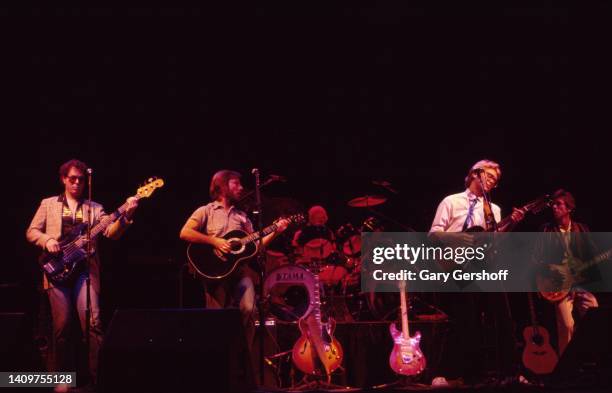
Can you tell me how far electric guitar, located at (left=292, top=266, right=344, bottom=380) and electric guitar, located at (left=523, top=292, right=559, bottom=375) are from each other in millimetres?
2189

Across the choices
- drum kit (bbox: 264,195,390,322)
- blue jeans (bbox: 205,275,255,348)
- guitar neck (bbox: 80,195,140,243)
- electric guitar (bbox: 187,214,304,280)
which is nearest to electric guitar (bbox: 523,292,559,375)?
drum kit (bbox: 264,195,390,322)

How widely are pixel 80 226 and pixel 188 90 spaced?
292 cm

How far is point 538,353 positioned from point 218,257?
12.7 feet

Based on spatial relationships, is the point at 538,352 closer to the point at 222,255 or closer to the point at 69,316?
the point at 222,255

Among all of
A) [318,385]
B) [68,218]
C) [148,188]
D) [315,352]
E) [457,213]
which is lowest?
[318,385]

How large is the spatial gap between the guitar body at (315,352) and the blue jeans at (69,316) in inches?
85.7

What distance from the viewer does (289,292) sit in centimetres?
831

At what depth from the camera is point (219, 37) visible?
8.70 m

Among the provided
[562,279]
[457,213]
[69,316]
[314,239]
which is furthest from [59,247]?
[562,279]

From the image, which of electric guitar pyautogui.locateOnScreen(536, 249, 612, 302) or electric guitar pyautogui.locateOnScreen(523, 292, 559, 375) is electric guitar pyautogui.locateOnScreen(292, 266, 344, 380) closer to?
electric guitar pyautogui.locateOnScreen(523, 292, 559, 375)

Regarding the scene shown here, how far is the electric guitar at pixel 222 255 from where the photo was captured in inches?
268

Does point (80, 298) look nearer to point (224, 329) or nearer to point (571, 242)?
point (224, 329)

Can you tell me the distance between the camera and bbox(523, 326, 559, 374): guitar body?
7.65 meters

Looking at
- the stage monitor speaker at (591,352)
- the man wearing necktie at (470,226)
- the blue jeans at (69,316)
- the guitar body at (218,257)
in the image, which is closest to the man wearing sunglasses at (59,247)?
the blue jeans at (69,316)
